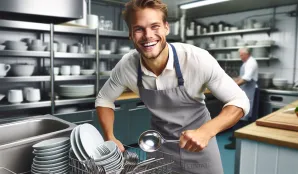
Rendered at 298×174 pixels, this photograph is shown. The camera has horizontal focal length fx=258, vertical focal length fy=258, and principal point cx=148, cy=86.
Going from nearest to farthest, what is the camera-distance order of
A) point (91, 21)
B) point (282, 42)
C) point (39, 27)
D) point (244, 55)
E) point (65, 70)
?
point (39, 27) → point (65, 70) → point (91, 21) → point (244, 55) → point (282, 42)

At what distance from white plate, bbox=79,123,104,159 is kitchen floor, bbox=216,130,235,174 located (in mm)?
2479

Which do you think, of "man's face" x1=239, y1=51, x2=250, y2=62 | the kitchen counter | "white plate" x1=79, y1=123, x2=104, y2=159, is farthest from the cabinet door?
"white plate" x1=79, y1=123, x2=104, y2=159

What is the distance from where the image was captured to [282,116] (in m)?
2.18

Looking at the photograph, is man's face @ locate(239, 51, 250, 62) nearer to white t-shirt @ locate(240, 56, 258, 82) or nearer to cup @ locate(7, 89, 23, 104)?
white t-shirt @ locate(240, 56, 258, 82)

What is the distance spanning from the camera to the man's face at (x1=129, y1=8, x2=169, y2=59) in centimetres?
120

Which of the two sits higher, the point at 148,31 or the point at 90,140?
the point at 148,31

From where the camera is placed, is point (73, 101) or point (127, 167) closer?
point (127, 167)

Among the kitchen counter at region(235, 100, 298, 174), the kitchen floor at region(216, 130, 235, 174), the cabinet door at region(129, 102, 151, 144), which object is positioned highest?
the kitchen counter at region(235, 100, 298, 174)

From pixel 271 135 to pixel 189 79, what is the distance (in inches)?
30.4

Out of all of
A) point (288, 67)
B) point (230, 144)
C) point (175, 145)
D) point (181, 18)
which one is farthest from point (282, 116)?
point (181, 18)

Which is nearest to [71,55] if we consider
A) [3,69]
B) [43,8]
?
[3,69]

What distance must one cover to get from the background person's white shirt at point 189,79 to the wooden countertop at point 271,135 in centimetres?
53

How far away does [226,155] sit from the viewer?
3.78 meters

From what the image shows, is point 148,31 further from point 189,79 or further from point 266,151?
point 266,151
